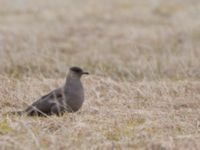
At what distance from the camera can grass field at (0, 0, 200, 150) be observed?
7.54 metres

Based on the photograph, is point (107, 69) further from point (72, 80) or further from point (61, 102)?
point (61, 102)

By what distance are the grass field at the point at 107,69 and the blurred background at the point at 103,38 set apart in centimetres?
→ 2

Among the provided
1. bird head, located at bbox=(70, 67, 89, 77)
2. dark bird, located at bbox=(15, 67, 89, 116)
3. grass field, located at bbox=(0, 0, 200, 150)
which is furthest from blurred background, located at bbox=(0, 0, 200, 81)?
dark bird, located at bbox=(15, 67, 89, 116)

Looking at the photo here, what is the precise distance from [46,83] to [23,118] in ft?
7.99

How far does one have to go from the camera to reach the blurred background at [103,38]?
12.7 meters

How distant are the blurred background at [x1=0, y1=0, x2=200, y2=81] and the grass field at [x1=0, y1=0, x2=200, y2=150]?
0.02 metres

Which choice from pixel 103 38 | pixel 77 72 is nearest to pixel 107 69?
pixel 77 72

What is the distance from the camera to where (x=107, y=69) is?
13.0 meters

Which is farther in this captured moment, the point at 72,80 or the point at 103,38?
the point at 103,38

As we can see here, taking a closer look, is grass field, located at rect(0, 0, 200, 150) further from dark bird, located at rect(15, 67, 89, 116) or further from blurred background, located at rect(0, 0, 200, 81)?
dark bird, located at rect(15, 67, 89, 116)

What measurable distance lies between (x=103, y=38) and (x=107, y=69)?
4.07 metres

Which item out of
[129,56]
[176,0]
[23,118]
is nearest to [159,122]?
[23,118]

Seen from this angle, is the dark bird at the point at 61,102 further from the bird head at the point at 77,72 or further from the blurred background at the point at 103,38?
the blurred background at the point at 103,38

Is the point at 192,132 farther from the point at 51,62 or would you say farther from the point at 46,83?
the point at 51,62
